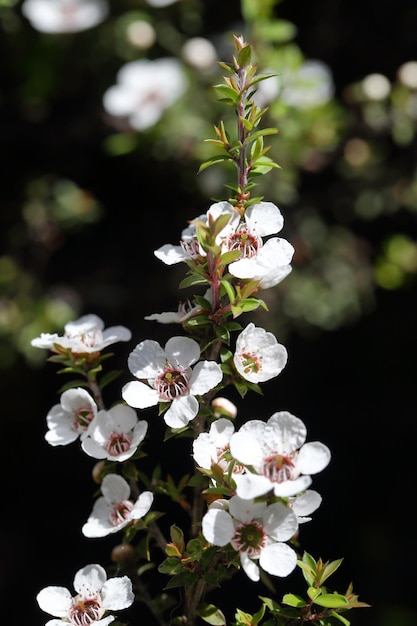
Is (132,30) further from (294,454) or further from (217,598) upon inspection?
(294,454)

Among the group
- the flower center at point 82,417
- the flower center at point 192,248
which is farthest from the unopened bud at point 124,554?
the flower center at point 192,248

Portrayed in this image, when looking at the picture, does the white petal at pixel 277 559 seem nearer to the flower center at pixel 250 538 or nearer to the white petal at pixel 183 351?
the flower center at pixel 250 538

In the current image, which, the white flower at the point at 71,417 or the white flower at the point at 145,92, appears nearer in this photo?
the white flower at the point at 71,417

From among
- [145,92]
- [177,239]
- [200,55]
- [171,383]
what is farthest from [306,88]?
[171,383]

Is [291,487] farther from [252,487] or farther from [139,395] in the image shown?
[139,395]

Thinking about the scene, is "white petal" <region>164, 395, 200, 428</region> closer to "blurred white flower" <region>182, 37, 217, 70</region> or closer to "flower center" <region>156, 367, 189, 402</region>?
"flower center" <region>156, 367, 189, 402</region>

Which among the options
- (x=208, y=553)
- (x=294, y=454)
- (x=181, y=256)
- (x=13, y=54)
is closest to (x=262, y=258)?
(x=181, y=256)
